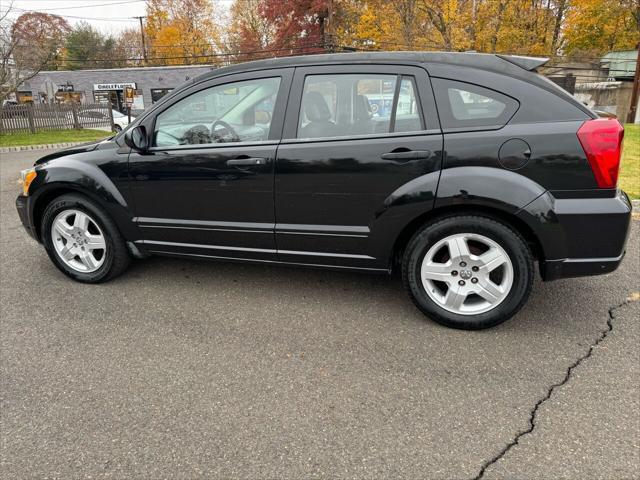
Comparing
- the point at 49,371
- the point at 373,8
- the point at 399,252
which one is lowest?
the point at 49,371

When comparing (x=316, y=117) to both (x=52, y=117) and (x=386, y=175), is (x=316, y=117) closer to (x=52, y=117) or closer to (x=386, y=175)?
(x=386, y=175)

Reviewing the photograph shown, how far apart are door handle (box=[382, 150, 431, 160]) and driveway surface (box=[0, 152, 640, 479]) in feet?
3.73

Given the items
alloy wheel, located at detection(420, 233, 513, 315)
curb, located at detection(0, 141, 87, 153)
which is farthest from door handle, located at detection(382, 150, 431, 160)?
curb, located at detection(0, 141, 87, 153)

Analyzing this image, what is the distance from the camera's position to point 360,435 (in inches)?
84.7

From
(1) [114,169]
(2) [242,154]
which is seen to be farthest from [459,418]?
(1) [114,169]

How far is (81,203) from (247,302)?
161 centimetres

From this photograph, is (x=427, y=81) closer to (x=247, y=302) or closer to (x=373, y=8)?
(x=247, y=302)

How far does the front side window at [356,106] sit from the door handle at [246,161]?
32cm

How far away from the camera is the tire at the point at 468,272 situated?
287 cm

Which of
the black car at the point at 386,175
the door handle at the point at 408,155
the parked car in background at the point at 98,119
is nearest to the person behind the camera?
the black car at the point at 386,175

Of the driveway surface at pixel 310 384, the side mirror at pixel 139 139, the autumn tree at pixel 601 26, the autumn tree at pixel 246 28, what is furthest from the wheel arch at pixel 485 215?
the autumn tree at pixel 246 28

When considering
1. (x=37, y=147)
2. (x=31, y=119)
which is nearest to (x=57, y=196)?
(x=37, y=147)

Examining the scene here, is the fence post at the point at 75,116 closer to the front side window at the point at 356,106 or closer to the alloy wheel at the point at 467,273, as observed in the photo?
the front side window at the point at 356,106

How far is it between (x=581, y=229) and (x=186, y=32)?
59844 mm
